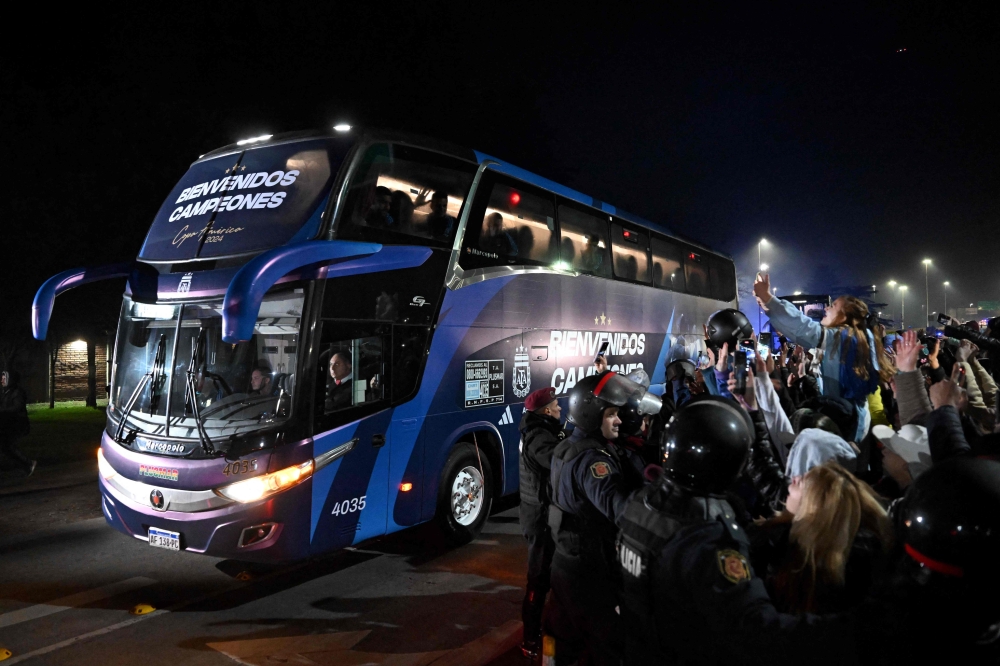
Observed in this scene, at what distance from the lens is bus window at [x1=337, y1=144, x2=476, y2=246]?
609cm

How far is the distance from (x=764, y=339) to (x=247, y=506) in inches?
593

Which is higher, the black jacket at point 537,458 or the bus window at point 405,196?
the bus window at point 405,196

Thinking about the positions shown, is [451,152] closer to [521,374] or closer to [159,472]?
[521,374]

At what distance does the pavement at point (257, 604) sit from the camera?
4.44 meters

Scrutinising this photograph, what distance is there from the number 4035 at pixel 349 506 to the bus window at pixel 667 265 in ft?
23.9

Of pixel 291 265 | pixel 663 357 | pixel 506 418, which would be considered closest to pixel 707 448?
pixel 291 265

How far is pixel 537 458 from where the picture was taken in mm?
3943

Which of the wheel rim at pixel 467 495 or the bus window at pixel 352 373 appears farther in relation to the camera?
the wheel rim at pixel 467 495

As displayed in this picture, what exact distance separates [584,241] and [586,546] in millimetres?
6892

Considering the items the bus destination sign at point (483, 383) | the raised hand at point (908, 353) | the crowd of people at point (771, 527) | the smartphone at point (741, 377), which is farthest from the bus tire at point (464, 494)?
the raised hand at point (908, 353)

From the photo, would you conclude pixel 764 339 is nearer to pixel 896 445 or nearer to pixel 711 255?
pixel 711 255

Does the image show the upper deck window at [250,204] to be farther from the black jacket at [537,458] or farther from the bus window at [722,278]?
the bus window at [722,278]

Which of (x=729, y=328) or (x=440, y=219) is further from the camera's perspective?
(x=440, y=219)

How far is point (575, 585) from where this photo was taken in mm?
3070
